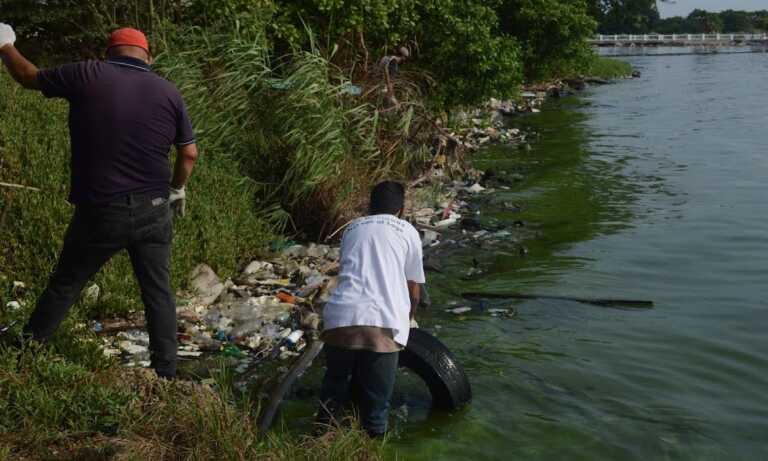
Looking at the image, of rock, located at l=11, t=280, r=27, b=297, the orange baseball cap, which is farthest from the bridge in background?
the orange baseball cap

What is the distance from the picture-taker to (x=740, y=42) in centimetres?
11250

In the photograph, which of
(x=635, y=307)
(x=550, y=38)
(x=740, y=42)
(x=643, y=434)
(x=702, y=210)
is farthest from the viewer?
(x=740, y=42)

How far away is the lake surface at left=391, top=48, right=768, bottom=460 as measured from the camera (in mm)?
6398

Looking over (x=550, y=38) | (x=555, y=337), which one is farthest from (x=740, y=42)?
(x=555, y=337)

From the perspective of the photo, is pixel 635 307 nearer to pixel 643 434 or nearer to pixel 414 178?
pixel 643 434

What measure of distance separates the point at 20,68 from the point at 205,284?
12.6ft

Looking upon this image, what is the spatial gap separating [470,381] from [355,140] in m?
5.20

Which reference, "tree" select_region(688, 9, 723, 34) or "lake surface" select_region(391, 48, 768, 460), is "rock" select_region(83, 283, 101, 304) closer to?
"lake surface" select_region(391, 48, 768, 460)

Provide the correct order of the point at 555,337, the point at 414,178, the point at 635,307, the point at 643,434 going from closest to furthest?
the point at 643,434
the point at 555,337
the point at 635,307
the point at 414,178

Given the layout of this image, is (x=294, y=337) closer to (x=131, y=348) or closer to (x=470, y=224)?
(x=131, y=348)

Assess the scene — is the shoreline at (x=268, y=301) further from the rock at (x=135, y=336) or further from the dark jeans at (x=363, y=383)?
the dark jeans at (x=363, y=383)

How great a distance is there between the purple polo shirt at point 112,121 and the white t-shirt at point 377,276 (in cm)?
144

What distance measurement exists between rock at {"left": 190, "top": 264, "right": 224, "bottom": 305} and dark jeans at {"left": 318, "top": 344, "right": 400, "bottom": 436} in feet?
11.3

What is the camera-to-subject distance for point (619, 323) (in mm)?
8945
